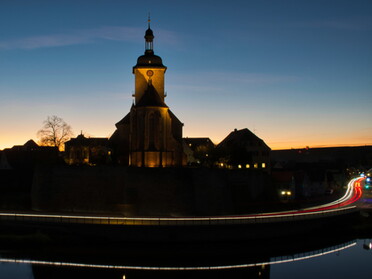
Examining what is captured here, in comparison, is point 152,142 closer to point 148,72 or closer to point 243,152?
point 148,72

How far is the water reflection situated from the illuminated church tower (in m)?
14.9

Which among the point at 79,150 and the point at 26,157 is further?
the point at 79,150

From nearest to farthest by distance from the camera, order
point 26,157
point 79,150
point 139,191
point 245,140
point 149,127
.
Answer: point 139,191, point 149,127, point 245,140, point 26,157, point 79,150

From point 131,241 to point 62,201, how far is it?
35.5ft

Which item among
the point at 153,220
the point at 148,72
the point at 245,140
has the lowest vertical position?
the point at 153,220

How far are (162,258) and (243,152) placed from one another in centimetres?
2751

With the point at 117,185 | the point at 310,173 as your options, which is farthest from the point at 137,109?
the point at 310,173

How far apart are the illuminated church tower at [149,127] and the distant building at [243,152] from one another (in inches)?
243

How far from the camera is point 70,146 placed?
65562mm

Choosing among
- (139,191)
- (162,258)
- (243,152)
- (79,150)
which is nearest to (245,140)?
(243,152)

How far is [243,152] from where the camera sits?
57.5 meters

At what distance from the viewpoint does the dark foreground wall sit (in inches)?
1574

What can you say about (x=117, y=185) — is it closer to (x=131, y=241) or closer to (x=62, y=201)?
(x=62, y=201)

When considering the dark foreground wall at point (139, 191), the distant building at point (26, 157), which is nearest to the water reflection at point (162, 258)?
the dark foreground wall at point (139, 191)
